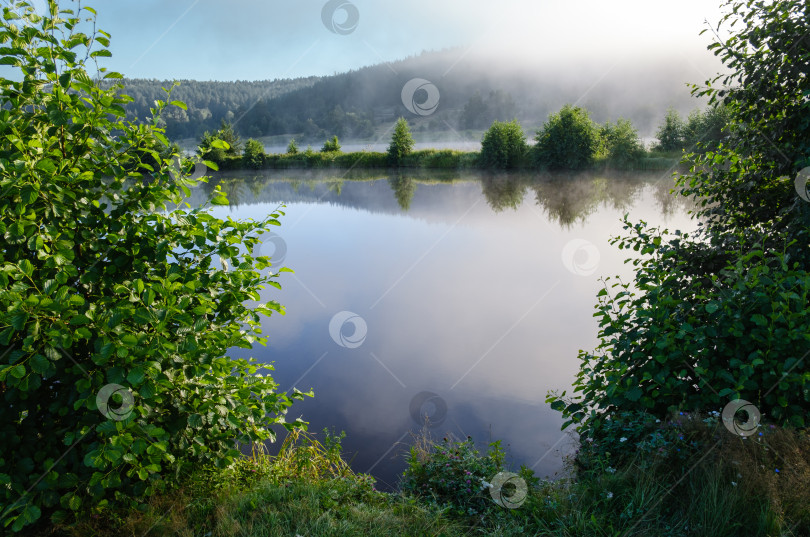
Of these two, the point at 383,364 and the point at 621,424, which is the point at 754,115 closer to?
the point at 621,424

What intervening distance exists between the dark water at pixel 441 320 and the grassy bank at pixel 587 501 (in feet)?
3.84

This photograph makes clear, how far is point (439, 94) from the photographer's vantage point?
95.7 m

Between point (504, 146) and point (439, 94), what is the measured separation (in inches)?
2711

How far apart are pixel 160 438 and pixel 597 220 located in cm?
1390

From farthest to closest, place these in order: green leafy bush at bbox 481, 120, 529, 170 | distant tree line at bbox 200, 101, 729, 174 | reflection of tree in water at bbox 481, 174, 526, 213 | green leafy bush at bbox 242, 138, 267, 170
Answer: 1. green leafy bush at bbox 242, 138, 267, 170
2. green leafy bush at bbox 481, 120, 529, 170
3. distant tree line at bbox 200, 101, 729, 174
4. reflection of tree in water at bbox 481, 174, 526, 213

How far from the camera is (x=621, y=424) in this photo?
3.20 m

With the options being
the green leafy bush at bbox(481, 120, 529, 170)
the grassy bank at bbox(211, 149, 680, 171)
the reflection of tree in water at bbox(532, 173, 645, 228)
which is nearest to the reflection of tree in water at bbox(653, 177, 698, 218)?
the reflection of tree in water at bbox(532, 173, 645, 228)

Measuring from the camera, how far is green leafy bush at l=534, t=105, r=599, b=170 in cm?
3061

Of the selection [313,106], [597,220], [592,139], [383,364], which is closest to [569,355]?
[383,364]

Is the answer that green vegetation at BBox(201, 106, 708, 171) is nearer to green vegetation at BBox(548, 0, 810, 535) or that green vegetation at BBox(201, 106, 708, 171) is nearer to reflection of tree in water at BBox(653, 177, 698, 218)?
reflection of tree in water at BBox(653, 177, 698, 218)

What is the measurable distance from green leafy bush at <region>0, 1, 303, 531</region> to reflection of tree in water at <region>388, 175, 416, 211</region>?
590 inches

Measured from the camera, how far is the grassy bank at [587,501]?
248 centimetres

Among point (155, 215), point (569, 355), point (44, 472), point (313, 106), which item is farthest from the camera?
point (313, 106)

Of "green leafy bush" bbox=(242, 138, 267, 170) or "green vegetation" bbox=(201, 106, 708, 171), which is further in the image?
"green leafy bush" bbox=(242, 138, 267, 170)
